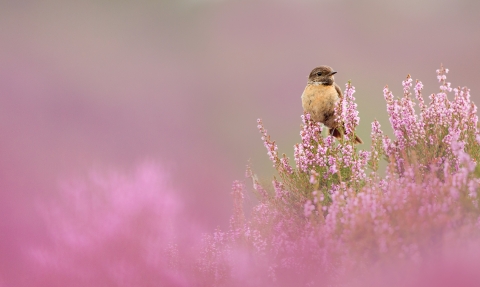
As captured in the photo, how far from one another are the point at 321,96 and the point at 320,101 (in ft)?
0.12

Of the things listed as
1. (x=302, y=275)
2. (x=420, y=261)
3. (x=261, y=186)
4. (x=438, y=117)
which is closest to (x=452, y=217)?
(x=420, y=261)

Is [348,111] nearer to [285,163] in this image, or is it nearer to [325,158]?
[325,158]

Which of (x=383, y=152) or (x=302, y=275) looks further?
(x=383, y=152)

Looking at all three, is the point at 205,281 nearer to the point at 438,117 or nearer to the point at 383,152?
the point at 383,152

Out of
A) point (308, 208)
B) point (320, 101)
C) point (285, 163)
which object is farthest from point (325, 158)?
point (308, 208)

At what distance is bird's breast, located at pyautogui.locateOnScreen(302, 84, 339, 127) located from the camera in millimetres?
3998

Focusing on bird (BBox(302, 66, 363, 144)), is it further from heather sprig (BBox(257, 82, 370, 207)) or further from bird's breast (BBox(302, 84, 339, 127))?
heather sprig (BBox(257, 82, 370, 207))

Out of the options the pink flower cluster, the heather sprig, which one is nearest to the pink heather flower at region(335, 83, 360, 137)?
the heather sprig

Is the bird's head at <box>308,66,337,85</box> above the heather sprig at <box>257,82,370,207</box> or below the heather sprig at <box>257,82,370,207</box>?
above

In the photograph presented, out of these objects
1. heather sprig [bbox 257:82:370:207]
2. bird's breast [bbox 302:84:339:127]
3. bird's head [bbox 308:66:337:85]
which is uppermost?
bird's head [bbox 308:66:337:85]

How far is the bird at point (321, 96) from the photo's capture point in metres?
4.00

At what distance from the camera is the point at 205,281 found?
3584 millimetres

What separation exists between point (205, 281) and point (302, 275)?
2.28ft

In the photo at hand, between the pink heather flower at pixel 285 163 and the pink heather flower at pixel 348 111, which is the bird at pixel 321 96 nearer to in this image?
the pink heather flower at pixel 348 111
